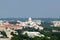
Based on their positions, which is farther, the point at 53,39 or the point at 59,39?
the point at 59,39

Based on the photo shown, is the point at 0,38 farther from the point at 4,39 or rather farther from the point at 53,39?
the point at 53,39

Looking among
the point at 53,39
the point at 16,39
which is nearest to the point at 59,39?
the point at 53,39

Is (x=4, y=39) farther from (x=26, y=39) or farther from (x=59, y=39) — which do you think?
(x=59, y=39)

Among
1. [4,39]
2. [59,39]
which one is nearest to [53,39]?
[59,39]

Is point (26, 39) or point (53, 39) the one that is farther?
point (26, 39)

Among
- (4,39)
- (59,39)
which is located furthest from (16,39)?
(59,39)

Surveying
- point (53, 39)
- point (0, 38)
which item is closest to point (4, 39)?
point (0, 38)

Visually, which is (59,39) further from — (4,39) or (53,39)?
(4,39)
